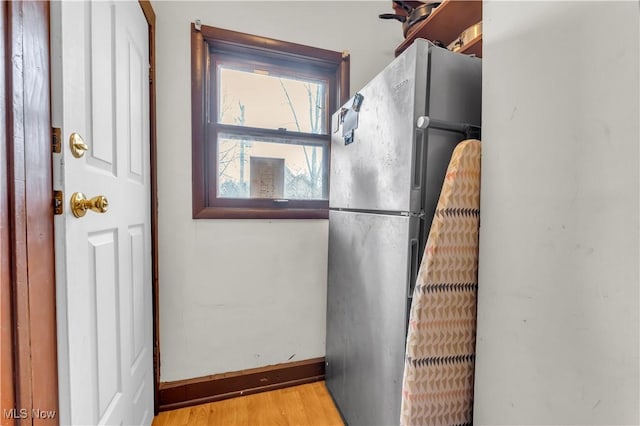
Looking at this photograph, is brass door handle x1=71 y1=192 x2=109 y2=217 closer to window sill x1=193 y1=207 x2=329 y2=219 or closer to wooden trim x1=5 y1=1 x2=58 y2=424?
wooden trim x1=5 y1=1 x2=58 y2=424

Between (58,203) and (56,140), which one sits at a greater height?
(56,140)

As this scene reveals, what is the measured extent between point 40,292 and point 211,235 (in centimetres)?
87

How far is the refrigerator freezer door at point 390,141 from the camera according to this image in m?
0.83

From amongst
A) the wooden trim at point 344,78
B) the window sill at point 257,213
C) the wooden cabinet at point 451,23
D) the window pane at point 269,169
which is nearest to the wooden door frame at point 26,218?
the window sill at point 257,213

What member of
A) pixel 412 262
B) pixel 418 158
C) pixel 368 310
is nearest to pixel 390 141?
pixel 418 158

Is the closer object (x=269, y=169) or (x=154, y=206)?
(x=154, y=206)

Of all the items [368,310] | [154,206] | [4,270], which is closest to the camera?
[4,270]

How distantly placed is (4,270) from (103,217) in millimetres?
353

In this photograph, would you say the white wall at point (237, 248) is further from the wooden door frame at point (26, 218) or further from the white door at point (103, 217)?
the wooden door frame at point (26, 218)

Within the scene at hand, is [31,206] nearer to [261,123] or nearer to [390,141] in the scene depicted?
[390,141]

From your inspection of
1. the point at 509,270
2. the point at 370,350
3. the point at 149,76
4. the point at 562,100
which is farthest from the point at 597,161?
the point at 149,76

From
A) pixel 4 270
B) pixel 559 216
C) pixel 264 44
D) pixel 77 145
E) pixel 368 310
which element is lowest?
pixel 368 310

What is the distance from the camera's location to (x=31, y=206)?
538 mm

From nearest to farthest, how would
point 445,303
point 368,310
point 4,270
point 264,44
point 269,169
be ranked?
1. point 4,270
2. point 445,303
3. point 368,310
4. point 264,44
5. point 269,169
